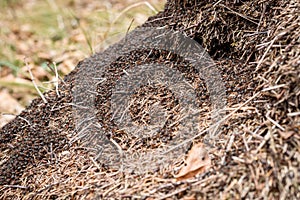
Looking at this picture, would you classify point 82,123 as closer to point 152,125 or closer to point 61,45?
point 152,125

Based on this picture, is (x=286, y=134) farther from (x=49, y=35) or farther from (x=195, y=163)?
(x=49, y=35)

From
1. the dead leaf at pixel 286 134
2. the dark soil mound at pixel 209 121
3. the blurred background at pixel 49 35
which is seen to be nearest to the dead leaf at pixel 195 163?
the dark soil mound at pixel 209 121

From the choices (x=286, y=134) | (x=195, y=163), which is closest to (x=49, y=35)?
(x=195, y=163)

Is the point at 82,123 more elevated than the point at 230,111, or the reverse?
the point at 82,123

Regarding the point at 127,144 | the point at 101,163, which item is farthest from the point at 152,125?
the point at 101,163

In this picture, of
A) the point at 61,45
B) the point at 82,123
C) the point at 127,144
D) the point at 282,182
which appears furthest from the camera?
the point at 61,45

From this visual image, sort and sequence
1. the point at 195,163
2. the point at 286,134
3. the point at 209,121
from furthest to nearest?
the point at 209,121 → the point at 195,163 → the point at 286,134

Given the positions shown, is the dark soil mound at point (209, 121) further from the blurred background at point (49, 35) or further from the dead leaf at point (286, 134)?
the blurred background at point (49, 35)
